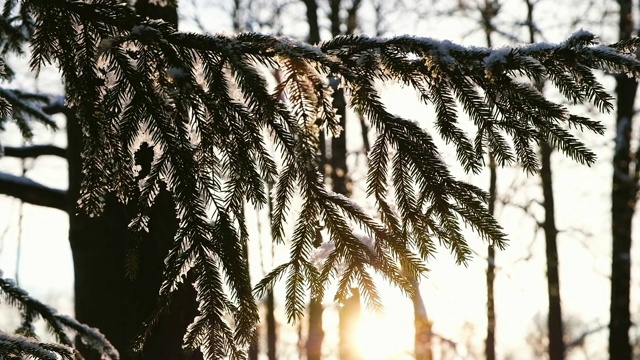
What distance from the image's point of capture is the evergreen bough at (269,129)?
152 centimetres

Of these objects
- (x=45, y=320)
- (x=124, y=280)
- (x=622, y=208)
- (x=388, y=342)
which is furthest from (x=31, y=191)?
(x=622, y=208)

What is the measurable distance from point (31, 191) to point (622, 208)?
9.95 metres

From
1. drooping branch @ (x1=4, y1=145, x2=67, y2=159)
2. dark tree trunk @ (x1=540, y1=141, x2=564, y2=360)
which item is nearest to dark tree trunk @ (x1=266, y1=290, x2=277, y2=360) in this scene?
dark tree trunk @ (x1=540, y1=141, x2=564, y2=360)

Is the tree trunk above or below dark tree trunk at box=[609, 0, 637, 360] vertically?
below

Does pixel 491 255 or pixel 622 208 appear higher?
pixel 622 208

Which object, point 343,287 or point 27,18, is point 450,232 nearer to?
point 343,287

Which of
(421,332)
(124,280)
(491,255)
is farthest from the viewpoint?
(491,255)

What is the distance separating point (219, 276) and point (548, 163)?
11628mm

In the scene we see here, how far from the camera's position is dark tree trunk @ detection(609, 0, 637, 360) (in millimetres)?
9422

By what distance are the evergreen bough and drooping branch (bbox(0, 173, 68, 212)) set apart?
2.40 meters

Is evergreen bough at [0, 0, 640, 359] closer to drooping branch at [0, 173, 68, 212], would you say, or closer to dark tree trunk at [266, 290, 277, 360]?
drooping branch at [0, 173, 68, 212]

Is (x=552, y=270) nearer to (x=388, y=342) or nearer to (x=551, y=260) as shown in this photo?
(x=551, y=260)

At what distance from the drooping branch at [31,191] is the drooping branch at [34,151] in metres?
0.25

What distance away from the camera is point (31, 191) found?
156 inches
